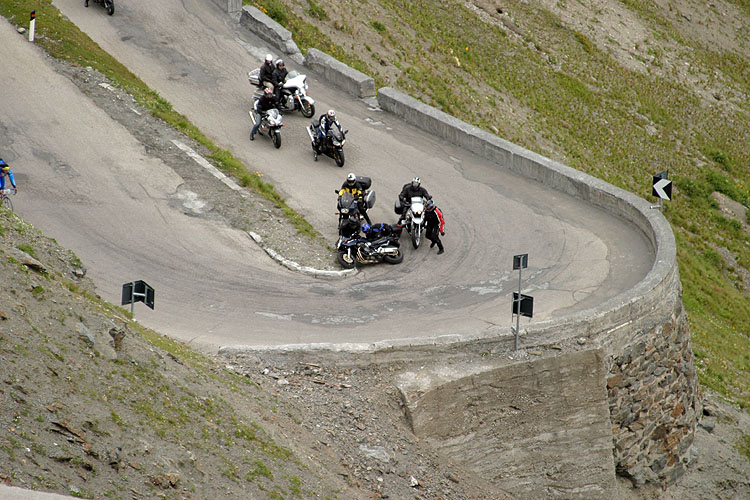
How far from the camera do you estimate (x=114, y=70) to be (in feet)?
82.1

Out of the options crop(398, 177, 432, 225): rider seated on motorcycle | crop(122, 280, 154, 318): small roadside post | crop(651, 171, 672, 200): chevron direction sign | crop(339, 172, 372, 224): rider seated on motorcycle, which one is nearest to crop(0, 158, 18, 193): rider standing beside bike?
crop(122, 280, 154, 318): small roadside post

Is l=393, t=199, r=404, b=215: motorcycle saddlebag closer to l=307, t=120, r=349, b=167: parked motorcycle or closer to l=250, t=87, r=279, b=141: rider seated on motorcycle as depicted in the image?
l=307, t=120, r=349, b=167: parked motorcycle

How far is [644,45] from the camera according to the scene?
1652 inches

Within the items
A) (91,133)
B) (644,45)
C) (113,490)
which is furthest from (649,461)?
(644,45)

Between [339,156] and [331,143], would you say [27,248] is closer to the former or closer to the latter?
[331,143]

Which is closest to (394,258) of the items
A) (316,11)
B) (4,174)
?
(4,174)

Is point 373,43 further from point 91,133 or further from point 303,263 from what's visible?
point 303,263

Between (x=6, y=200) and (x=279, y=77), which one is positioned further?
(x=279, y=77)

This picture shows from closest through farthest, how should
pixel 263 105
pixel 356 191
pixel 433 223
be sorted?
pixel 433 223
pixel 356 191
pixel 263 105

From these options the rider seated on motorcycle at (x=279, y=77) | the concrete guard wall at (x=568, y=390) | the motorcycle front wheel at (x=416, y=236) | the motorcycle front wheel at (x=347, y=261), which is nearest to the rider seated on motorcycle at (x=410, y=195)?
the motorcycle front wheel at (x=416, y=236)

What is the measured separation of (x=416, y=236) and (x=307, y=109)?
7.51 meters

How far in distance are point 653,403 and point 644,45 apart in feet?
94.3

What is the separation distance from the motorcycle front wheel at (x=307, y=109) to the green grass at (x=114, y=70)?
3233mm

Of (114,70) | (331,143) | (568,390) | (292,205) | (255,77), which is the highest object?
(255,77)
